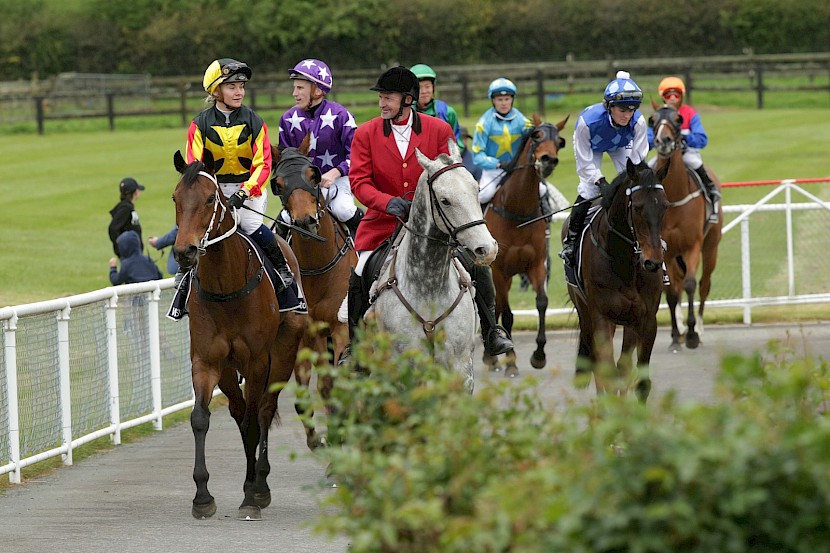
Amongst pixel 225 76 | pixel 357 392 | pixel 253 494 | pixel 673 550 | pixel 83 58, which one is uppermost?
pixel 83 58

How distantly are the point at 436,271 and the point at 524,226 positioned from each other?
5.84m

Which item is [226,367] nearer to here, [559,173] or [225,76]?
[225,76]

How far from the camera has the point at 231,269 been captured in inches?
311

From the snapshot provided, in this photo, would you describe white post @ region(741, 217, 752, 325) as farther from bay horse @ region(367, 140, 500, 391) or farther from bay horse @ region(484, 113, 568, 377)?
bay horse @ region(367, 140, 500, 391)

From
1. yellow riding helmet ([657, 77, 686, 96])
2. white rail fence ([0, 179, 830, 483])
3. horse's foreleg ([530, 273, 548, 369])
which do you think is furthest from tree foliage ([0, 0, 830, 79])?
white rail fence ([0, 179, 830, 483])

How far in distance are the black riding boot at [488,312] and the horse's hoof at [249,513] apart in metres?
1.62

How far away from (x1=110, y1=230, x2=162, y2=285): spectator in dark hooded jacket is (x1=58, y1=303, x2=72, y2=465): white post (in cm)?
471

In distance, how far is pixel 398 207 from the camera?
771cm

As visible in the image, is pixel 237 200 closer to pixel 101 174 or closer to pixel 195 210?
pixel 195 210

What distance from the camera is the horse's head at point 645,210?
9.21 m

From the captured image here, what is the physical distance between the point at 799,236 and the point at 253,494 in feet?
41.4

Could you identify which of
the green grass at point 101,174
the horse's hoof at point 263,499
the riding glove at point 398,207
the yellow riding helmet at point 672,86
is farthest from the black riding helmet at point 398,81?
the green grass at point 101,174

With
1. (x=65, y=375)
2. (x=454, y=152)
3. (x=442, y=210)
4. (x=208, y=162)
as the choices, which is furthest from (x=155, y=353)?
(x=442, y=210)

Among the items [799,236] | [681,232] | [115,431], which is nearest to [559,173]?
[799,236]
